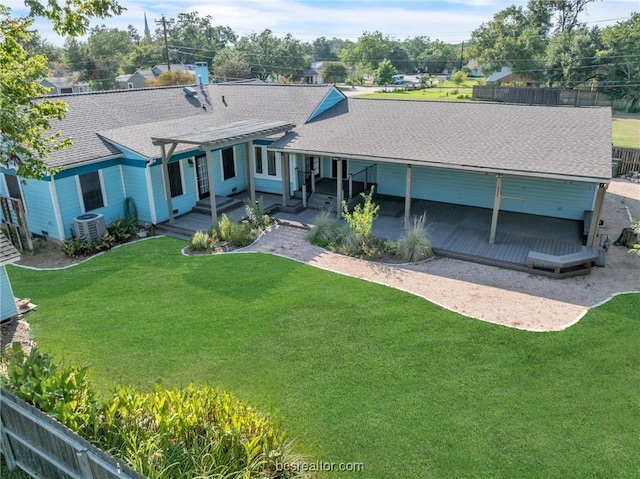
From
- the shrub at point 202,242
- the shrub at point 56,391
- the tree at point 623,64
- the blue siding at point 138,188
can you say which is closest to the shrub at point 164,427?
the shrub at point 56,391

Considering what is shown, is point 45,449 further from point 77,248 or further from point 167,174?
point 167,174

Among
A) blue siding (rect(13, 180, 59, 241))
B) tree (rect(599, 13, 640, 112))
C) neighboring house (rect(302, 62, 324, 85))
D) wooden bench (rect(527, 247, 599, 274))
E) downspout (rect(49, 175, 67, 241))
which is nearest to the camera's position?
wooden bench (rect(527, 247, 599, 274))

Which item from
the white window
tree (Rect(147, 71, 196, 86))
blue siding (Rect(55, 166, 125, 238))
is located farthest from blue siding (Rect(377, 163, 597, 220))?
tree (Rect(147, 71, 196, 86))

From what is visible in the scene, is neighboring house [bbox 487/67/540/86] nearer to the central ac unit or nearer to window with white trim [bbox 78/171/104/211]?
window with white trim [bbox 78/171/104/211]

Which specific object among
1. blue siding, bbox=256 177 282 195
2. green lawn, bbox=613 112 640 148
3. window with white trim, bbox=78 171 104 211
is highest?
window with white trim, bbox=78 171 104 211

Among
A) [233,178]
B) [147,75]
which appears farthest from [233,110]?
[147,75]

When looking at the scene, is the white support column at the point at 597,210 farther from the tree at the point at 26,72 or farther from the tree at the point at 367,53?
the tree at the point at 367,53

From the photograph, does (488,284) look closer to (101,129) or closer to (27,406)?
(27,406)
